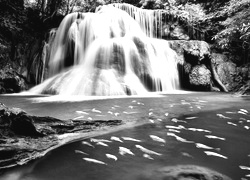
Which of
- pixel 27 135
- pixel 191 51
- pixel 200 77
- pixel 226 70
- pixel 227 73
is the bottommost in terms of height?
pixel 27 135

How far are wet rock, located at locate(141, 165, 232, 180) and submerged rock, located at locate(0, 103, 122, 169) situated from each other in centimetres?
134

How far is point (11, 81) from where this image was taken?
12.2 m

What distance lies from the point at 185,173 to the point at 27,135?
197cm

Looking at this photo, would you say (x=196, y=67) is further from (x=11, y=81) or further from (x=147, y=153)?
(x=147, y=153)

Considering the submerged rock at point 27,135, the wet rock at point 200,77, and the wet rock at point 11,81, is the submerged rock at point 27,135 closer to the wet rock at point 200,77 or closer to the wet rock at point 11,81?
the wet rock at point 11,81

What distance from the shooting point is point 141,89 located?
10656mm

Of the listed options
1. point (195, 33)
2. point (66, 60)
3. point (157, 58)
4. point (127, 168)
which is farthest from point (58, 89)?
point (195, 33)

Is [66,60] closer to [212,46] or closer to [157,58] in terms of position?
[157,58]

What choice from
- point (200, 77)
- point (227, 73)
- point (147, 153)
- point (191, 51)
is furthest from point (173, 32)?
point (147, 153)

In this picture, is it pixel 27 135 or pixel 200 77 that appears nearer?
pixel 27 135

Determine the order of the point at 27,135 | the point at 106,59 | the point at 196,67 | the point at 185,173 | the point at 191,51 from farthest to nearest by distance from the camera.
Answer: the point at 191,51, the point at 196,67, the point at 106,59, the point at 27,135, the point at 185,173

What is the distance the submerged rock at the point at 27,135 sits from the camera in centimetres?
232

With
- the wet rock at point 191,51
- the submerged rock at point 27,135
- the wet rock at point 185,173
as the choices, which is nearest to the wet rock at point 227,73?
the wet rock at point 191,51

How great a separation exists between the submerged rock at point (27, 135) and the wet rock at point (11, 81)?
32.4ft
